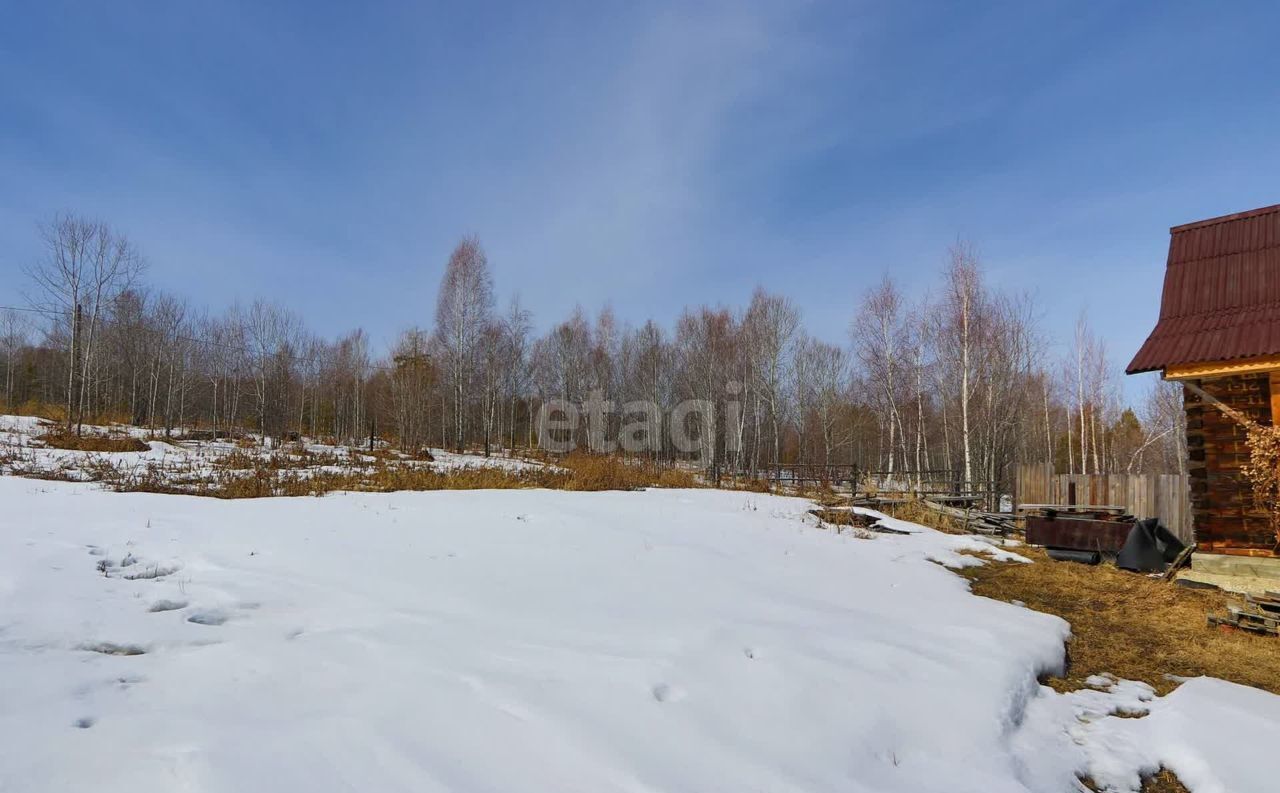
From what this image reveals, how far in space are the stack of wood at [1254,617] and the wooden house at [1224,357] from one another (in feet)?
11.0

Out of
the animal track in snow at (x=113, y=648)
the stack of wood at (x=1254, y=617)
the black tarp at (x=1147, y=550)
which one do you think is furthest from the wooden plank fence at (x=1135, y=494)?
the animal track in snow at (x=113, y=648)

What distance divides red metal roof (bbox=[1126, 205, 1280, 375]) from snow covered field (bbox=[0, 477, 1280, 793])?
18.3 ft

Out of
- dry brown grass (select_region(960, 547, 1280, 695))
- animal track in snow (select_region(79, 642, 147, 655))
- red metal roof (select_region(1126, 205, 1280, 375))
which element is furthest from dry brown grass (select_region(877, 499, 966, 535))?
animal track in snow (select_region(79, 642, 147, 655))

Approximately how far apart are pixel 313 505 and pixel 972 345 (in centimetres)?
2284

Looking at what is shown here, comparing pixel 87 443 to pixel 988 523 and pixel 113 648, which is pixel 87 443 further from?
pixel 988 523

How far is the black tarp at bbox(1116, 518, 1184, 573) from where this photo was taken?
9.22 meters

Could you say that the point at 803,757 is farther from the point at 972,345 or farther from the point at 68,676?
the point at 972,345

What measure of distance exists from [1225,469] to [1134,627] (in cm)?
500

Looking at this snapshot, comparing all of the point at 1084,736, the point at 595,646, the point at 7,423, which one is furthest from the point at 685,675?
the point at 7,423

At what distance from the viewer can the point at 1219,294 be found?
8.72m

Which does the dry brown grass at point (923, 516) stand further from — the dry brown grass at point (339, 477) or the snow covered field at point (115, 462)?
the snow covered field at point (115, 462)

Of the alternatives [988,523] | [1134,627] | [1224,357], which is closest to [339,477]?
[1134,627]

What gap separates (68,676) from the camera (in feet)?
8.33

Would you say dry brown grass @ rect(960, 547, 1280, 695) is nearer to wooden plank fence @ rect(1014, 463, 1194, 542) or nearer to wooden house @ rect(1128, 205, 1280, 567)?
wooden house @ rect(1128, 205, 1280, 567)
